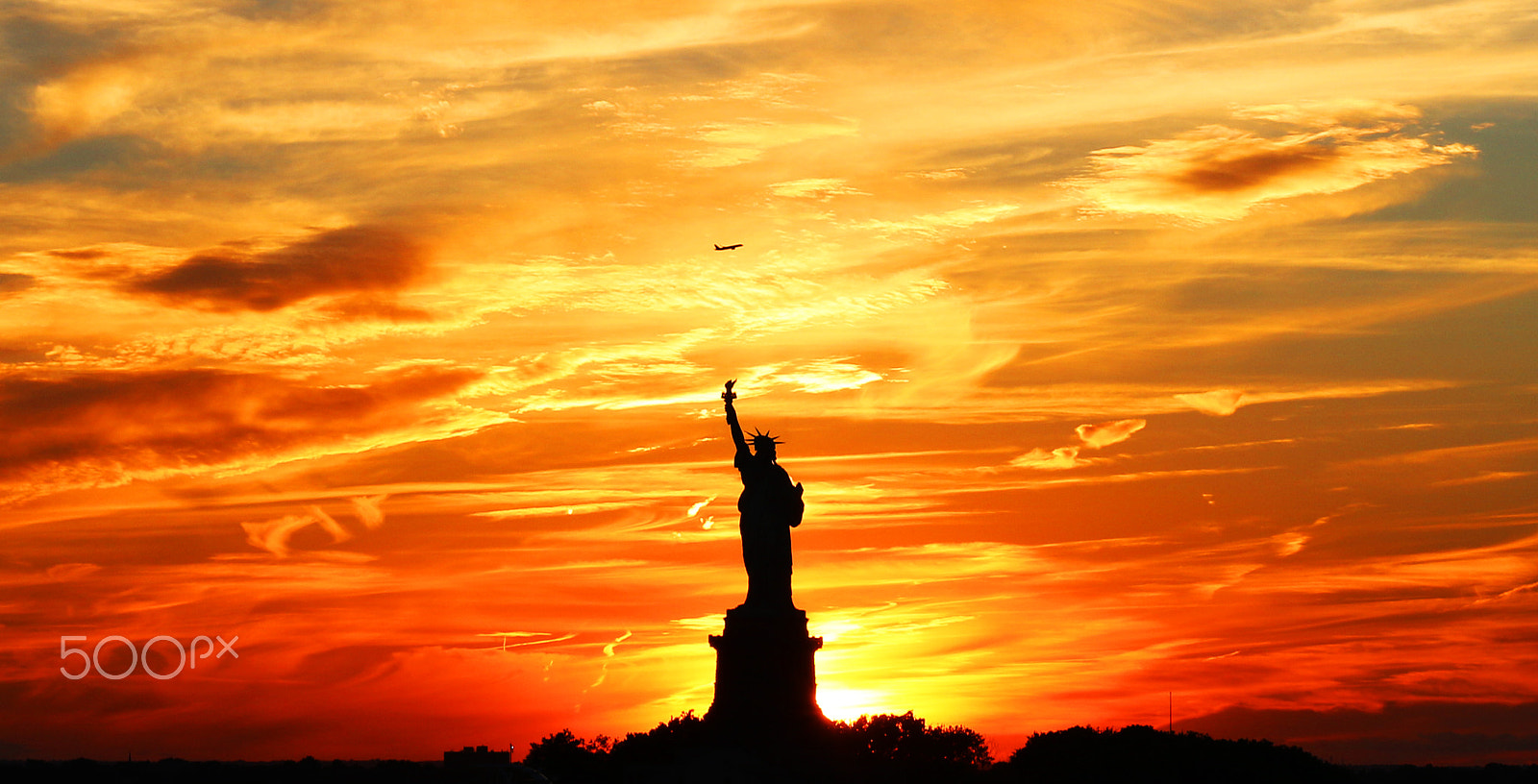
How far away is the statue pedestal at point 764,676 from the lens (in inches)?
1769

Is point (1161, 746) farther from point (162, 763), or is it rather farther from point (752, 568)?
point (162, 763)

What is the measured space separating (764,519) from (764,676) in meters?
4.12

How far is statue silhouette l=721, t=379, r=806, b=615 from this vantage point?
4631 centimetres

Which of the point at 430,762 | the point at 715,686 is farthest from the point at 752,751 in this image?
the point at 430,762

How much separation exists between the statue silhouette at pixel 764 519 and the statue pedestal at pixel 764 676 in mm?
548

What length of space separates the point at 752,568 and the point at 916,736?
8150 mm

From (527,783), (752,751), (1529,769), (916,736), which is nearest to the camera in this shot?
(527,783)

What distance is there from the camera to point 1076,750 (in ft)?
174

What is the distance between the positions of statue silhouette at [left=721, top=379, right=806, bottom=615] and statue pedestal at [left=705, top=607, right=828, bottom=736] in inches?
21.6

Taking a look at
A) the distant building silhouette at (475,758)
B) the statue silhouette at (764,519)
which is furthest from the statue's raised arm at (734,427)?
the distant building silhouette at (475,758)

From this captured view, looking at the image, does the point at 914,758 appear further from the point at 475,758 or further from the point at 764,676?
the point at 475,758

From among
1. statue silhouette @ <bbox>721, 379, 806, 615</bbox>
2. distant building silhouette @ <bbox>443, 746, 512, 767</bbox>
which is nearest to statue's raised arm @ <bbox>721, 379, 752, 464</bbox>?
statue silhouette @ <bbox>721, 379, 806, 615</bbox>

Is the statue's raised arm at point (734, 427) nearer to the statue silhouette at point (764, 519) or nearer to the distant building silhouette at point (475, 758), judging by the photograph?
the statue silhouette at point (764, 519)

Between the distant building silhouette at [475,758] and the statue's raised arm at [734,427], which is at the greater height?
the statue's raised arm at [734,427]
